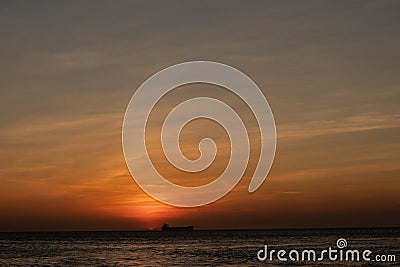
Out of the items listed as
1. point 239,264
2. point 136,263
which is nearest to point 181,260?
point 136,263

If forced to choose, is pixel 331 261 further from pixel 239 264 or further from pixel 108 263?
pixel 108 263

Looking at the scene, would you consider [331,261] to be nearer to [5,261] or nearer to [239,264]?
[239,264]

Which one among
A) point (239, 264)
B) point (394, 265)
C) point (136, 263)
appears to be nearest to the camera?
point (394, 265)

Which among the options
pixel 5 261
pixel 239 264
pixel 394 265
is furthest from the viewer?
pixel 5 261

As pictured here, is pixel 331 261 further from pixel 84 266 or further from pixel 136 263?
pixel 84 266

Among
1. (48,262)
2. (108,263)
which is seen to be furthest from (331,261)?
(48,262)

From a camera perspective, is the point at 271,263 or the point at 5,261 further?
the point at 5,261

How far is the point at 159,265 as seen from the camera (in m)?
62.9

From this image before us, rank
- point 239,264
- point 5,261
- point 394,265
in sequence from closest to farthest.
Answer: point 394,265, point 239,264, point 5,261

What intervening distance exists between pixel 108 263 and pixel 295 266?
20.6 metres

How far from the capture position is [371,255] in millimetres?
68250

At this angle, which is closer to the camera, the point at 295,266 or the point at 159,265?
the point at 295,266

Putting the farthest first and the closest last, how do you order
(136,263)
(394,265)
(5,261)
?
(5,261) < (136,263) < (394,265)

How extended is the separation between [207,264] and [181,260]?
827 centimetres
